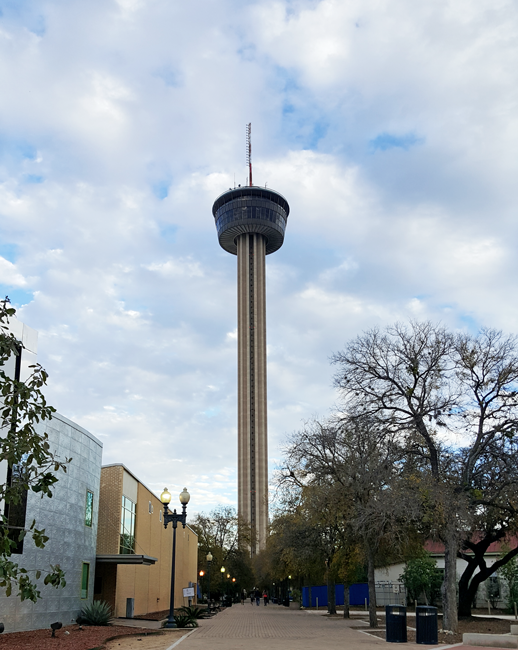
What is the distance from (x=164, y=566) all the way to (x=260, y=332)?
83.8 m

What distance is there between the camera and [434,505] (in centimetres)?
2078

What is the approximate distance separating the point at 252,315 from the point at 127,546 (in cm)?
9748

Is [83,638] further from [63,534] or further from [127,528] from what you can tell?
[127,528]

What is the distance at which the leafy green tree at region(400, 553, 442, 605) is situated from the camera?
44.7 meters

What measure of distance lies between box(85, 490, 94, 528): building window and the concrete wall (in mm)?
282

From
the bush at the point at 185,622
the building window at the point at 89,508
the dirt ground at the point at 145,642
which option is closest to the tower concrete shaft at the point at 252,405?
the bush at the point at 185,622

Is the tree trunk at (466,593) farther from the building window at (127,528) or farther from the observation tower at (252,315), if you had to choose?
the observation tower at (252,315)

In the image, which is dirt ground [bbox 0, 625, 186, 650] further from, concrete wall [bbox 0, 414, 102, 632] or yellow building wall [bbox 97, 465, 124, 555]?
yellow building wall [bbox 97, 465, 124, 555]

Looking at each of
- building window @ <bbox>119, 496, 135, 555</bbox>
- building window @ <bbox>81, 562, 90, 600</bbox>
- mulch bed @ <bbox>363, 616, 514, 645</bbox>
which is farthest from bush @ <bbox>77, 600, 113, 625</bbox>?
mulch bed @ <bbox>363, 616, 514, 645</bbox>

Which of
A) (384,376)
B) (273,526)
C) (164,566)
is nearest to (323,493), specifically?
(384,376)

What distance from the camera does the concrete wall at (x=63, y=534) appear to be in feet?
63.9

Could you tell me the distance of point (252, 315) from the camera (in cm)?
12838

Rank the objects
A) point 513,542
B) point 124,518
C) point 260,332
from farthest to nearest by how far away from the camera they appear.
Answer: point 260,332 < point 513,542 < point 124,518

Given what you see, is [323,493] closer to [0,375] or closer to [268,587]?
[0,375]
